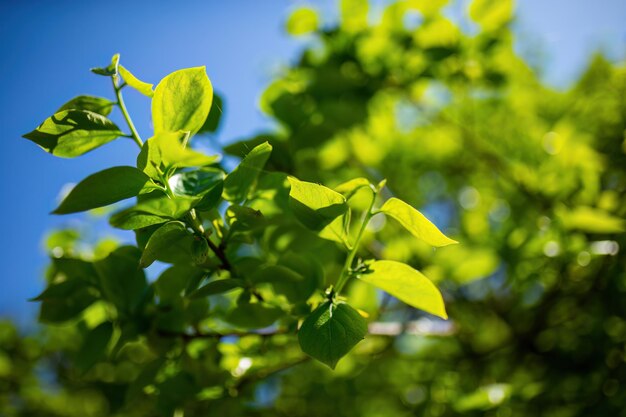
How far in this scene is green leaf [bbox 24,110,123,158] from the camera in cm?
67

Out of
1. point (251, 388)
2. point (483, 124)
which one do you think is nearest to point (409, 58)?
point (483, 124)

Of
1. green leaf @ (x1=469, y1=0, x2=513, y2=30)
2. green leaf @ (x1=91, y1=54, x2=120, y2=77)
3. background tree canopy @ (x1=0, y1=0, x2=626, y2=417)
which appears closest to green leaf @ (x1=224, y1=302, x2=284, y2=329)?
background tree canopy @ (x1=0, y1=0, x2=626, y2=417)

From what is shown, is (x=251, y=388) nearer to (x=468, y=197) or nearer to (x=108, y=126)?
(x=108, y=126)

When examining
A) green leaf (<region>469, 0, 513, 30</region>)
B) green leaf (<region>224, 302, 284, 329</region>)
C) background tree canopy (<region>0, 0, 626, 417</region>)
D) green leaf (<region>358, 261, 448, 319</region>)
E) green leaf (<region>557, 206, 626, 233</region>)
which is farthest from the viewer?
green leaf (<region>469, 0, 513, 30</region>)

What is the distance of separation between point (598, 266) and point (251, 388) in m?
1.21

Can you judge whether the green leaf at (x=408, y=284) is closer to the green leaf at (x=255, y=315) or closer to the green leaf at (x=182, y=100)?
the green leaf at (x=255, y=315)

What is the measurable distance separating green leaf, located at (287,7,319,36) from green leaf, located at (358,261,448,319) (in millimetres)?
1082

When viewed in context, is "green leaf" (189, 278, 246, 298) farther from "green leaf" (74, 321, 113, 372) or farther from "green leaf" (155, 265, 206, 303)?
"green leaf" (74, 321, 113, 372)

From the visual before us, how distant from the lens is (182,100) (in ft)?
2.20

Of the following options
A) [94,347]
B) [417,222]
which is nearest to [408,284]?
[417,222]

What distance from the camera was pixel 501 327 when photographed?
211 centimetres

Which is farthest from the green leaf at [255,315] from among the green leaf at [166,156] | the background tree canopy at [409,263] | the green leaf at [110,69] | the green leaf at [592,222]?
the green leaf at [592,222]

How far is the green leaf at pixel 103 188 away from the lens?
615mm

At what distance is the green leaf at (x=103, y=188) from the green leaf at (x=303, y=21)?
1104mm
